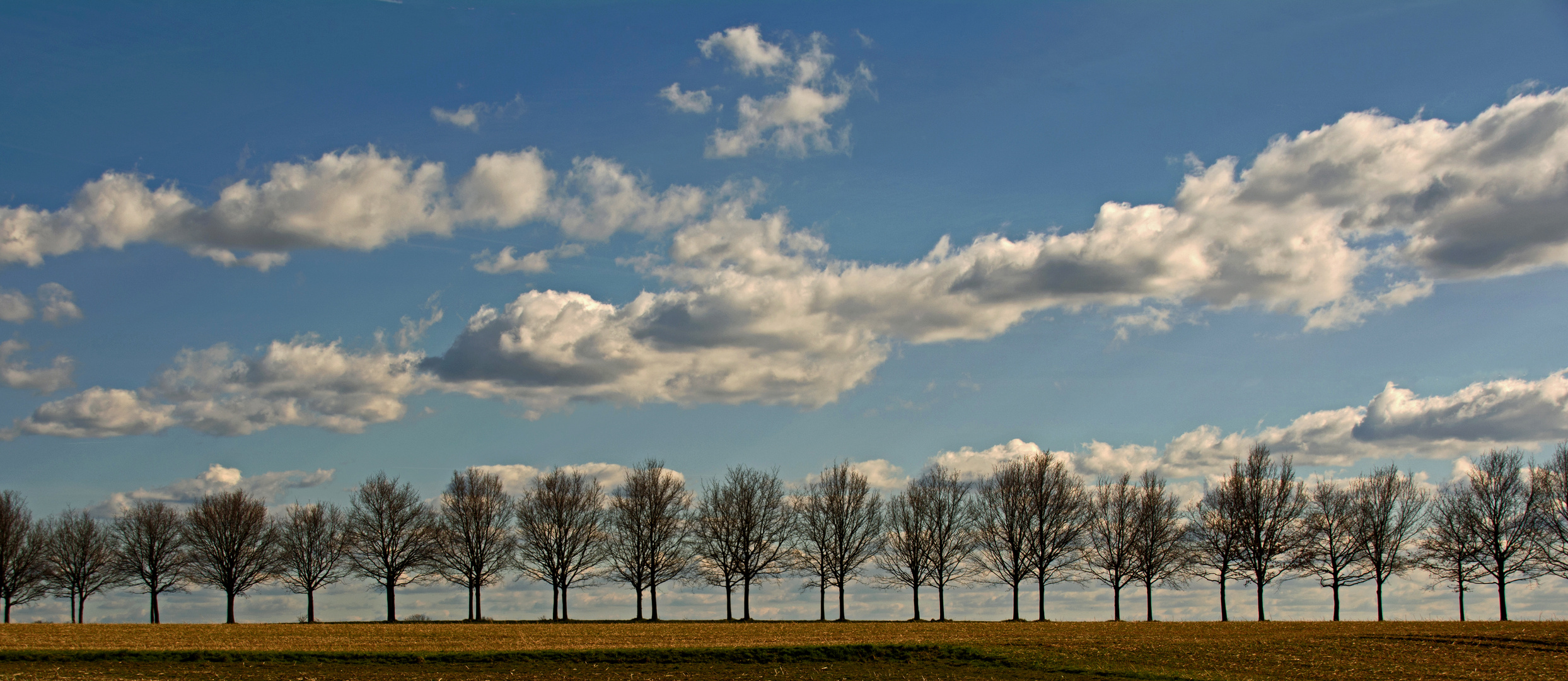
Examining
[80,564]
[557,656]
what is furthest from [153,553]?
[557,656]

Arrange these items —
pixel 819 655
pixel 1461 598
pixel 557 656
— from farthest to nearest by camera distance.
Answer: pixel 1461 598 → pixel 819 655 → pixel 557 656

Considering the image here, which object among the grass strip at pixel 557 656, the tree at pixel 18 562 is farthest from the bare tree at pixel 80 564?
the grass strip at pixel 557 656

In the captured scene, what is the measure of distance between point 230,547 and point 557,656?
56.7 meters

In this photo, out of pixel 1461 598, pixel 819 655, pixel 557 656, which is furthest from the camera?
pixel 1461 598

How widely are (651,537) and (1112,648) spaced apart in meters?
43.3

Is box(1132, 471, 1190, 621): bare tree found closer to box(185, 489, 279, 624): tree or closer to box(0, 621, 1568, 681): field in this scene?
box(0, 621, 1568, 681): field

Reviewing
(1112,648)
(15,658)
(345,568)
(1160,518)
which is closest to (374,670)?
(15,658)

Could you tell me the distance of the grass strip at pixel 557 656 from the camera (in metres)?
37.8

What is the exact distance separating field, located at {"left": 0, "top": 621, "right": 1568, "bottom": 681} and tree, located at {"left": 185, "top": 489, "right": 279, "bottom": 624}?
2904cm

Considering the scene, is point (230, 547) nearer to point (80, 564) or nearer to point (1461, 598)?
point (80, 564)

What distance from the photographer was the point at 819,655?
129 feet

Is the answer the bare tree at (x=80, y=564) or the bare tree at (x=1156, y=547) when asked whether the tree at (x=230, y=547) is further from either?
the bare tree at (x=1156, y=547)

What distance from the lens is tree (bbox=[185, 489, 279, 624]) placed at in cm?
8162

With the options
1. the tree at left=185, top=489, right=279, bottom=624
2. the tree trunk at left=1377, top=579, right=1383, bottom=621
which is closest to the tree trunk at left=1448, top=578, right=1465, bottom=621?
the tree trunk at left=1377, top=579, right=1383, bottom=621
